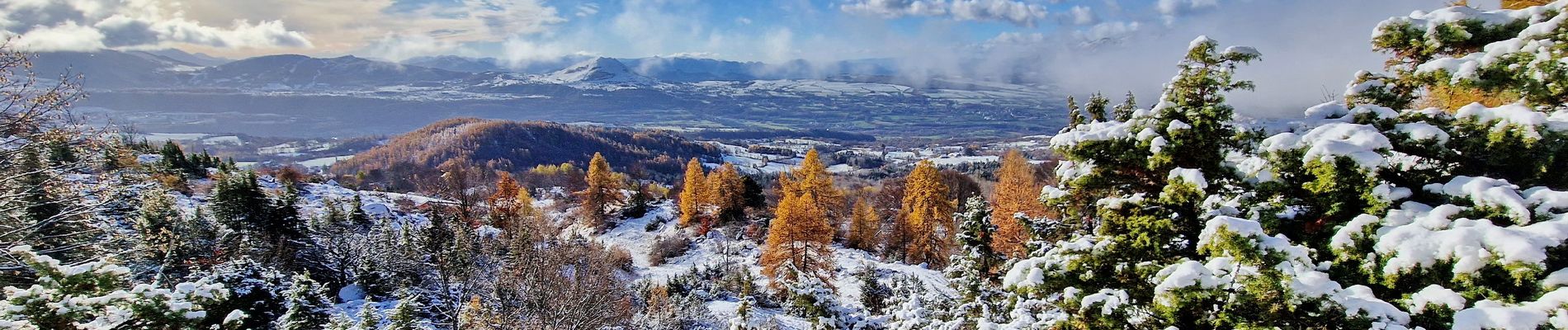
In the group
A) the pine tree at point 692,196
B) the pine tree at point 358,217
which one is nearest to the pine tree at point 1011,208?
the pine tree at point 692,196

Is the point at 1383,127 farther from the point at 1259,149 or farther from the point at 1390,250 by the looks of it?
the point at 1390,250

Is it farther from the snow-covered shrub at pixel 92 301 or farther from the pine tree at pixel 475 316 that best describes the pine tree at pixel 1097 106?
the pine tree at pixel 475 316

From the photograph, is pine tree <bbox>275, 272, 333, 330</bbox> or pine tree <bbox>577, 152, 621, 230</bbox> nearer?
pine tree <bbox>275, 272, 333, 330</bbox>

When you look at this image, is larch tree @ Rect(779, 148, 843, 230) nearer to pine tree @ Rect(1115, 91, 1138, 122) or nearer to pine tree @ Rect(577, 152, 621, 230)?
pine tree @ Rect(577, 152, 621, 230)

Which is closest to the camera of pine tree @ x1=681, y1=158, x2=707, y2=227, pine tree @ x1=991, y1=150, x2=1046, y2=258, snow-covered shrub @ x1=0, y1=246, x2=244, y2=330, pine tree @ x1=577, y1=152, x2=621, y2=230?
snow-covered shrub @ x1=0, y1=246, x2=244, y2=330

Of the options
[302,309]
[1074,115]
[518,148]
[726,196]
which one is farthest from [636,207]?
[518,148]

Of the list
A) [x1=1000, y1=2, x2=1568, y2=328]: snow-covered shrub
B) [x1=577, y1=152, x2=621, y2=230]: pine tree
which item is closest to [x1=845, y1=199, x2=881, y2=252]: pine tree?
[x1=577, y1=152, x2=621, y2=230]: pine tree
